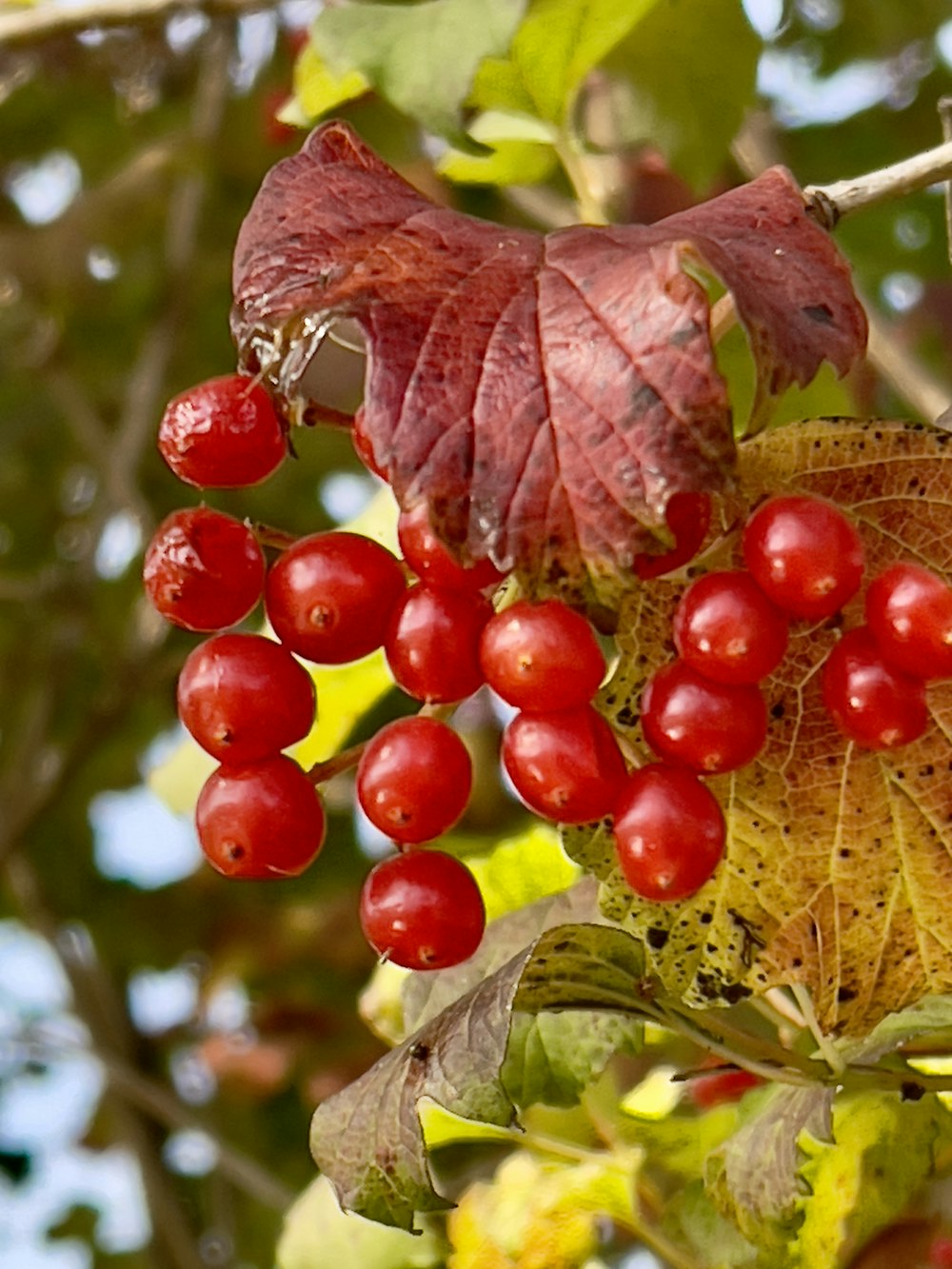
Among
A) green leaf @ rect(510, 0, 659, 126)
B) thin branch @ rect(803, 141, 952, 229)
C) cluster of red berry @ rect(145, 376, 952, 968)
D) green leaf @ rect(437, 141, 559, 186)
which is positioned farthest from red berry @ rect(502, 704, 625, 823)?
green leaf @ rect(437, 141, 559, 186)

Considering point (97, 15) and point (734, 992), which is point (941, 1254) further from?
point (97, 15)

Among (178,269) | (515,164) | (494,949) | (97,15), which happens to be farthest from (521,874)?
(178,269)

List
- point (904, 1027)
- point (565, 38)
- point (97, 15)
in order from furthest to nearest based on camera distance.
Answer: point (97, 15), point (565, 38), point (904, 1027)

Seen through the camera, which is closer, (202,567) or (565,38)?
(202,567)

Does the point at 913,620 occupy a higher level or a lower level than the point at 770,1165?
higher

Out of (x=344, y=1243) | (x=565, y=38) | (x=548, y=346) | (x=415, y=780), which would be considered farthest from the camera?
(x=344, y=1243)

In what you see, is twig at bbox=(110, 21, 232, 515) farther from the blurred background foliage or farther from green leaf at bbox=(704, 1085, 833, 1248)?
green leaf at bbox=(704, 1085, 833, 1248)

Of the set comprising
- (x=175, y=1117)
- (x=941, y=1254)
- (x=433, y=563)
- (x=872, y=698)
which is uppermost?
(x=433, y=563)

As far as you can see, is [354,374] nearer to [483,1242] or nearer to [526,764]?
[483,1242]
